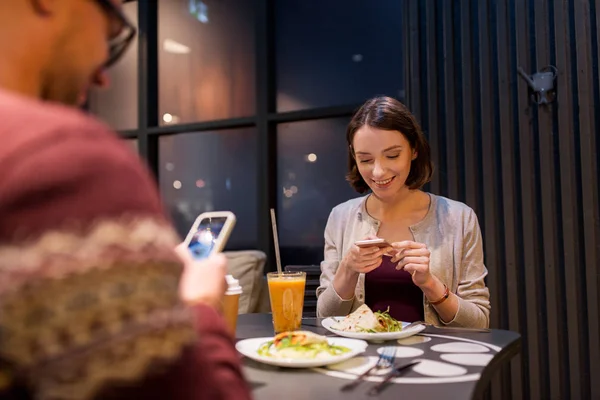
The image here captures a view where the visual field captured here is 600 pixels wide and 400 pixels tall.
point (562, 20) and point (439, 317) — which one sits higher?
point (562, 20)

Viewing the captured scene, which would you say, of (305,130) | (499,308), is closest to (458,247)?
(499,308)

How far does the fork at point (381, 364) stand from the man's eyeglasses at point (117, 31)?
69 centimetres

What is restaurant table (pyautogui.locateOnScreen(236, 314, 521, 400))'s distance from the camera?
935mm

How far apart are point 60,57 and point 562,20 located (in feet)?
9.54

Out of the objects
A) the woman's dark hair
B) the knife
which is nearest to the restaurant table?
the knife

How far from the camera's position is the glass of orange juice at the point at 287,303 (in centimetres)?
149

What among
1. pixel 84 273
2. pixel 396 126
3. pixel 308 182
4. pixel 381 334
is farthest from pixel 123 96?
pixel 84 273

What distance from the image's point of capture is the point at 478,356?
3.86 feet

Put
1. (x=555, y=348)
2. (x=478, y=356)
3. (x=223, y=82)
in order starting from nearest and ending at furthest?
(x=478, y=356)
(x=555, y=348)
(x=223, y=82)

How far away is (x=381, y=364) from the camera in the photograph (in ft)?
3.60

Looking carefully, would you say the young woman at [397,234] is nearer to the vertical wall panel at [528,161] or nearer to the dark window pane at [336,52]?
the vertical wall panel at [528,161]

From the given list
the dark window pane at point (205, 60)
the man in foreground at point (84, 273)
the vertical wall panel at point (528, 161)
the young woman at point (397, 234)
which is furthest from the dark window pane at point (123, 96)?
the man in foreground at point (84, 273)

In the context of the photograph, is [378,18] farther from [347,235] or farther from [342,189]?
[347,235]

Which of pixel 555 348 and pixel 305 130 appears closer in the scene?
pixel 555 348
